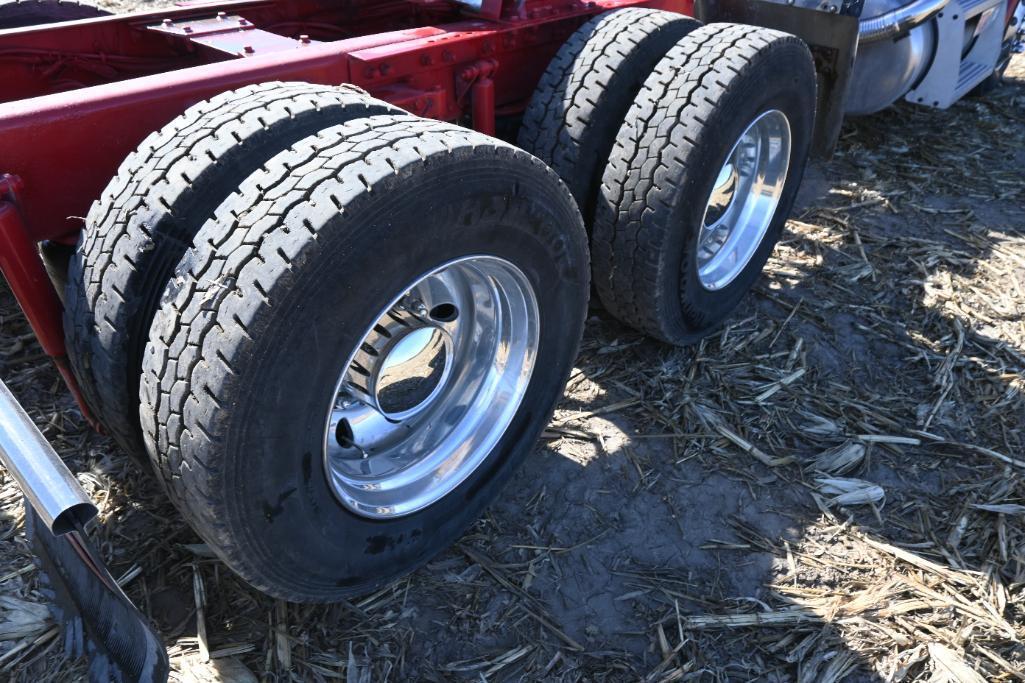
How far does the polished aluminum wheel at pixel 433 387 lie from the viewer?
95.8 inches

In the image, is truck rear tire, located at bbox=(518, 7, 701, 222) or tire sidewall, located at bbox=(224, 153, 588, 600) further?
truck rear tire, located at bbox=(518, 7, 701, 222)

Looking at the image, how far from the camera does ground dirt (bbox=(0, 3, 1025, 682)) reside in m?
2.35

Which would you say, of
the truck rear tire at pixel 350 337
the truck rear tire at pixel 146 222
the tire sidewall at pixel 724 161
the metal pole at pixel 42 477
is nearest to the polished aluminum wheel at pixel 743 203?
the tire sidewall at pixel 724 161

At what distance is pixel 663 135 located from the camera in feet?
9.61

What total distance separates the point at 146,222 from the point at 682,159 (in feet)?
5.87

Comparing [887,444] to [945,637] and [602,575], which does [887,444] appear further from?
[602,575]

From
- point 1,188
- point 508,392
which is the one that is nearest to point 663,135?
point 508,392

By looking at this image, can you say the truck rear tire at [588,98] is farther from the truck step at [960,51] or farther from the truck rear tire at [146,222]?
the truck step at [960,51]

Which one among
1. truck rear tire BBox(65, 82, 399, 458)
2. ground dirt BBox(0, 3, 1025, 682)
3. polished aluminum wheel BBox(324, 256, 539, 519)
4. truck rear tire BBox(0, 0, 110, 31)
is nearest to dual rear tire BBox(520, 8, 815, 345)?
ground dirt BBox(0, 3, 1025, 682)

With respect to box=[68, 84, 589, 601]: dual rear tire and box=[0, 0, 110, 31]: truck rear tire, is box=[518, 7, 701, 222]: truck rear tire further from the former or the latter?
box=[0, 0, 110, 31]: truck rear tire

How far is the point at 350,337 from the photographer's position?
1933 mm

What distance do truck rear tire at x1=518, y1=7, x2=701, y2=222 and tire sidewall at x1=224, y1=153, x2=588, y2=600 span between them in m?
0.66

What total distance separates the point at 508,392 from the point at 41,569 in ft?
4.85

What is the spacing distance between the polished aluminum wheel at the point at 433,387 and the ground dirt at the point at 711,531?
0.29m
